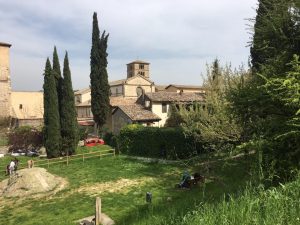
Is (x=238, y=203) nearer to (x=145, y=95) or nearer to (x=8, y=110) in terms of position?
(x=145, y=95)

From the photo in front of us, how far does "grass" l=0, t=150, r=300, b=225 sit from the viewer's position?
4867 millimetres

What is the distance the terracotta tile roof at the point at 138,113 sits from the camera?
41.0 meters

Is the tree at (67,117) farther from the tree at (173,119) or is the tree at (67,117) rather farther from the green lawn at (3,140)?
the green lawn at (3,140)

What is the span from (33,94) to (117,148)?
41194 mm

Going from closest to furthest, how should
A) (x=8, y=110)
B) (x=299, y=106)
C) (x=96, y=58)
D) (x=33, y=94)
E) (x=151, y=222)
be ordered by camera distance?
(x=151, y=222), (x=299, y=106), (x=96, y=58), (x=8, y=110), (x=33, y=94)

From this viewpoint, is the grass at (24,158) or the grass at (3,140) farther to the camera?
the grass at (3,140)

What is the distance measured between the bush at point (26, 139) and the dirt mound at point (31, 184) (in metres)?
14.1

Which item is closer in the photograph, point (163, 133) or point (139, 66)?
point (163, 133)

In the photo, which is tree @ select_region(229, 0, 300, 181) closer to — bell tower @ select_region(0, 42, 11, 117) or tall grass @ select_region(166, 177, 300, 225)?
tall grass @ select_region(166, 177, 300, 225)

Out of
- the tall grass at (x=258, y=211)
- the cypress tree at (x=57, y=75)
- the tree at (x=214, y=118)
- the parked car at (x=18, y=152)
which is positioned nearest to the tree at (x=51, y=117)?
the cypress tree at (x=57, y=75)

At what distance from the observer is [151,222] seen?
6.27 m

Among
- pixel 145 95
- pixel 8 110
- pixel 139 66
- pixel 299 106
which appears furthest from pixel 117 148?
pixel 139 66

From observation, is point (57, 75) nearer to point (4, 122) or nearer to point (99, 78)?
point (99, 78)

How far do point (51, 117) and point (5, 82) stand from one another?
30.8 m
